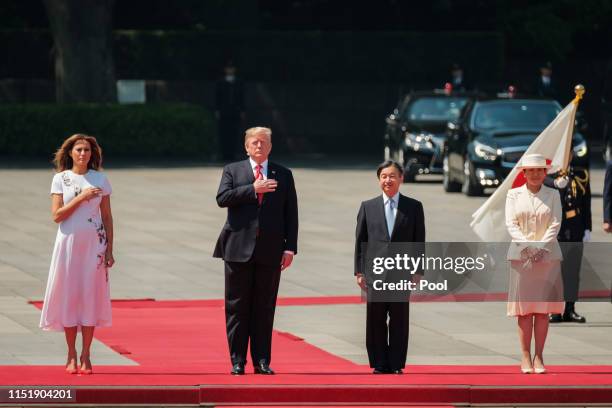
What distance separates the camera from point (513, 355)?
1396cm

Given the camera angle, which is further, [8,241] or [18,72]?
[18,72]

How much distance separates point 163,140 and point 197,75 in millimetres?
4324

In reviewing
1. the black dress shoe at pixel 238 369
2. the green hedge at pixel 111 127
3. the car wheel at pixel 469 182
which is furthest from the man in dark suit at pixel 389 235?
the green hedge at pixel 111 127

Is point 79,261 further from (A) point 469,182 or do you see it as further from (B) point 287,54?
(B) point 287,54

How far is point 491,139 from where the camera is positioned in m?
29.5

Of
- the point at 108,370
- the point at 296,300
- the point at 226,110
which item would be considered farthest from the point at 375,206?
the point at 226,110

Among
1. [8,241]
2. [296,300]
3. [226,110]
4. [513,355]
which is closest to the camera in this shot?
[513,355]

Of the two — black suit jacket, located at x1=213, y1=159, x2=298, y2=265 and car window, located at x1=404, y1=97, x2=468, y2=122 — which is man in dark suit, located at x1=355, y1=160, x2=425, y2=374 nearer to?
black suit jacket, located at x1=213, y1=159, x2=298, y2=265

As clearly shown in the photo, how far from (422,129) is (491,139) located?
4180mm

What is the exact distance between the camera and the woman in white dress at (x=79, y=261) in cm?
1230

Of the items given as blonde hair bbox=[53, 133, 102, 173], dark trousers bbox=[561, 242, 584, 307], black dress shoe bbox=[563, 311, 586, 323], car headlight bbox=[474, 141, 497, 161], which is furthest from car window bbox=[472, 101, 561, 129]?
blonde hair bbox=[53, 133, 102, 173]

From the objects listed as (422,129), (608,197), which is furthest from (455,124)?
(608,197)

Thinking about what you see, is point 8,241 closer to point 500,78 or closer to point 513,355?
point 513,355

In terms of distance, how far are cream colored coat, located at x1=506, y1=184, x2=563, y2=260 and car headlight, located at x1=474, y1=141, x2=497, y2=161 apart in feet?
55.0
